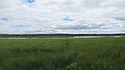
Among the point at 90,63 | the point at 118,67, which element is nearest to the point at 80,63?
the point at 90,63

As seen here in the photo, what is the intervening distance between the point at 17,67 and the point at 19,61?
1.46 meters

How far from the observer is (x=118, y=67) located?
12.5 metres

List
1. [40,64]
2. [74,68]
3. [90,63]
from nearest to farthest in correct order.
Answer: [74,68] < [90,63] < [40,64]

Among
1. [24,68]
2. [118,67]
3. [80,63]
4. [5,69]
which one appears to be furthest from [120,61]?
[5,69]

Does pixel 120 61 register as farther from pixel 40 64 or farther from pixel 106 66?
pixel 40 64

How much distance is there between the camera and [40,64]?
1408cm

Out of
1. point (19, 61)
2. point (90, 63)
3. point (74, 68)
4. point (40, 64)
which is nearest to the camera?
point (74, 68)

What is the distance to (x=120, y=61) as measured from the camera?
47.7 feet

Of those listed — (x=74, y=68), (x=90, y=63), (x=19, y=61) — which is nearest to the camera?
(x=74, y=68)

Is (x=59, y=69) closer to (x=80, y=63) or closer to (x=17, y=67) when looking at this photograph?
(x=80, y=63)

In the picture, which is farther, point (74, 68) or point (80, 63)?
point (80, 63)

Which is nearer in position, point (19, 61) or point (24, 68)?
point (24, 68)

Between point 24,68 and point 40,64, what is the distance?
1.23m

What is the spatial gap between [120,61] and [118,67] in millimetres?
2116
